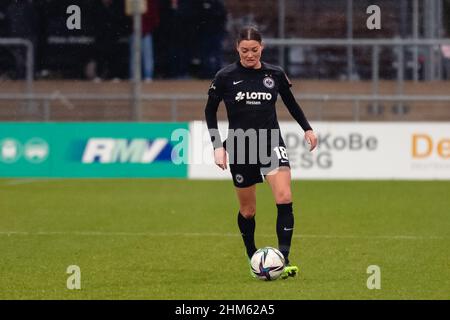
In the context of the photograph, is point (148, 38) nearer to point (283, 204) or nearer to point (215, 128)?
point (215, 128)

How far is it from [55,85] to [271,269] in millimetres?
14577

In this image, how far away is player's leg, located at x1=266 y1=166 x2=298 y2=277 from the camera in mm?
9406

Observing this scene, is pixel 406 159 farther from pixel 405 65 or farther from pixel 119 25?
pixel 119 25

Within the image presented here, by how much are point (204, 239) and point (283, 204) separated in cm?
324

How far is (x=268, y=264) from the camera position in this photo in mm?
9125

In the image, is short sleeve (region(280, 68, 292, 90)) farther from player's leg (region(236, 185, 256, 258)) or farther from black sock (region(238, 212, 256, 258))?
black sock (region(238, 212, 256, 258))

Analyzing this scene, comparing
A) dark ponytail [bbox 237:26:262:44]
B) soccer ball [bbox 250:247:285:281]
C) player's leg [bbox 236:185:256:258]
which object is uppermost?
dark ponytail [bbox 237:26:262:44]

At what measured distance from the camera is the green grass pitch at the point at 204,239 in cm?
895

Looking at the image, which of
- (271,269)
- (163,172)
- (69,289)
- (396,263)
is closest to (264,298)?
(271,269)

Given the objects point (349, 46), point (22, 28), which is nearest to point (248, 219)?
point (22, 28)

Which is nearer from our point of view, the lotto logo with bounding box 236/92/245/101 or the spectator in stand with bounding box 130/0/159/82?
the lotto logo with bounding box 236/92/245/101

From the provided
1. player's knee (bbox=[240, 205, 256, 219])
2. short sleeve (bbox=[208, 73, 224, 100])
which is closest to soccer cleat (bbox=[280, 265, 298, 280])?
player's knee (bbox=[240, 205, 256, 219])

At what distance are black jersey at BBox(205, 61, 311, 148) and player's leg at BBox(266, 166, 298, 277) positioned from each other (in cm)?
40

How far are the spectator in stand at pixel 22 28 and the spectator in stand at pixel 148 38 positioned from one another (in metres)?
1.97
